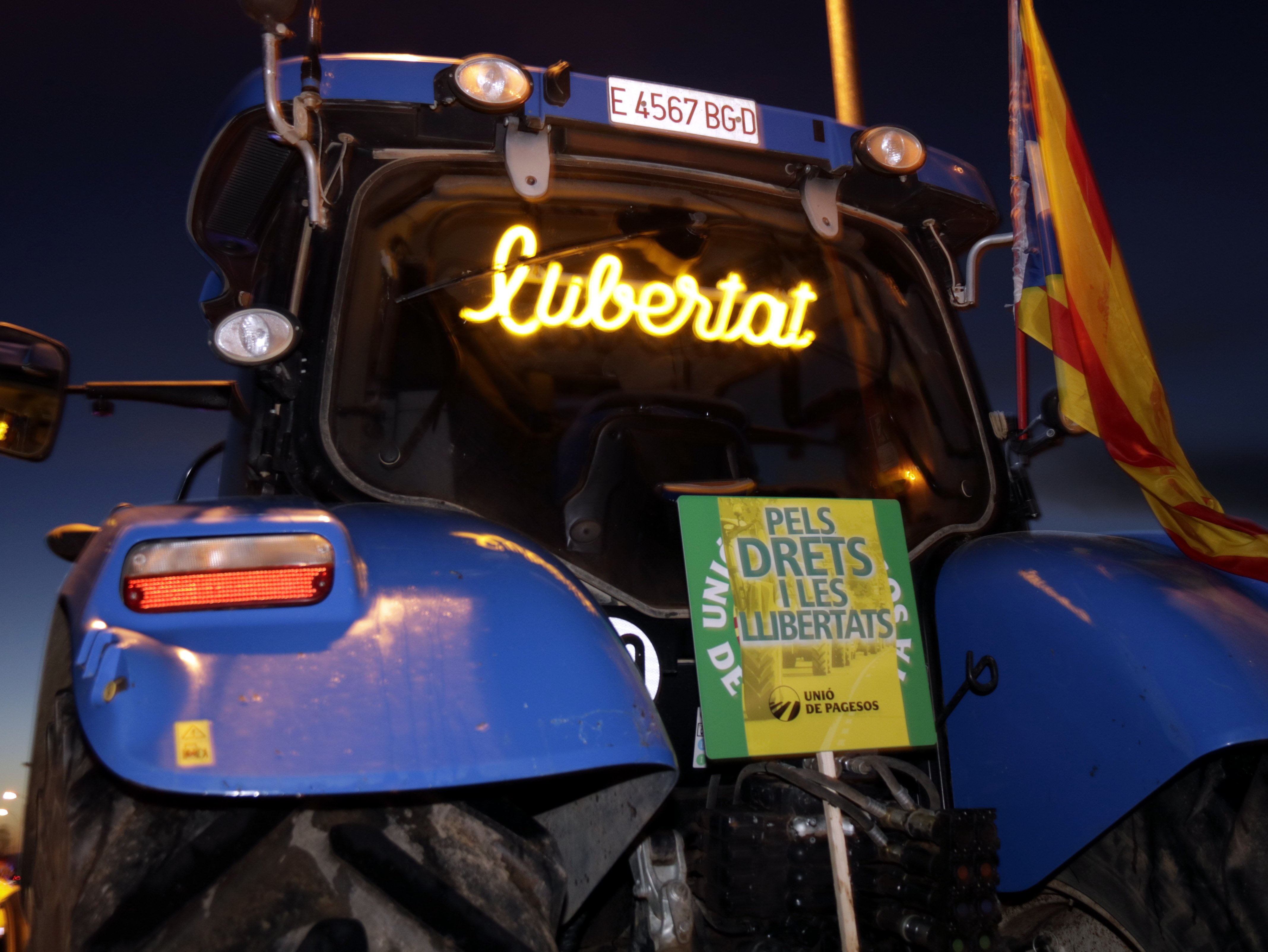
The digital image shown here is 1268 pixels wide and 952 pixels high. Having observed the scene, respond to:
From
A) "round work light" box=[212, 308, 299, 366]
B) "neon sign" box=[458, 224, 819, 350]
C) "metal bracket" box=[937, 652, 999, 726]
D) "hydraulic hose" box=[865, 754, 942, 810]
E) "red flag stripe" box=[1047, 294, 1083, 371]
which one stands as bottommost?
"hydraulic hose" box=[865, 754, 942, 810]

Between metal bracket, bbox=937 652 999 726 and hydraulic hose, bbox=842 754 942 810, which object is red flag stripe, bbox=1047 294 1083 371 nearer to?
metal bracket, bbox=937 652 999 726

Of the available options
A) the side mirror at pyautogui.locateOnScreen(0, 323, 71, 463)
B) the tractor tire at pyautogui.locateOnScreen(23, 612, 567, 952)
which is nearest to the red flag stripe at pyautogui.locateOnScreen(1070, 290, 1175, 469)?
the tractor tire at pyautogui.locateOnScreen(23, 612, 567, 952)

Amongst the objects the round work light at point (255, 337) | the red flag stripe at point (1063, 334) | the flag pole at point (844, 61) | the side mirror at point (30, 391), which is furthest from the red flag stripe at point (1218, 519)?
the flag pole at point (844, 61)

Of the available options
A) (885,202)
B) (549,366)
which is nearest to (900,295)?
(885,202)

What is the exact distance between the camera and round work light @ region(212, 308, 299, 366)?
6.19 ft

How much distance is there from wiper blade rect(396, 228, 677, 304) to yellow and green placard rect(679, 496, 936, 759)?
0.75 metres

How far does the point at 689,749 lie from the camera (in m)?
2.13

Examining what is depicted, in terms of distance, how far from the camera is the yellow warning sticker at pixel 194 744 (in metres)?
1.11

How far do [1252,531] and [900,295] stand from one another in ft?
3.64

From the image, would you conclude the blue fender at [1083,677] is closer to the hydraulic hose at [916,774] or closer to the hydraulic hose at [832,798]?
the hydraulic hose at [916,774]

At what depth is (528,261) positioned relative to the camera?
7.45ft

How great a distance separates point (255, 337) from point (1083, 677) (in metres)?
1.86

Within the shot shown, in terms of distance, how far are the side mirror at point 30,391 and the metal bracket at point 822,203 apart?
6.04 ft

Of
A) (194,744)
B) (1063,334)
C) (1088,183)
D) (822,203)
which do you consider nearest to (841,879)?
(194,744)
